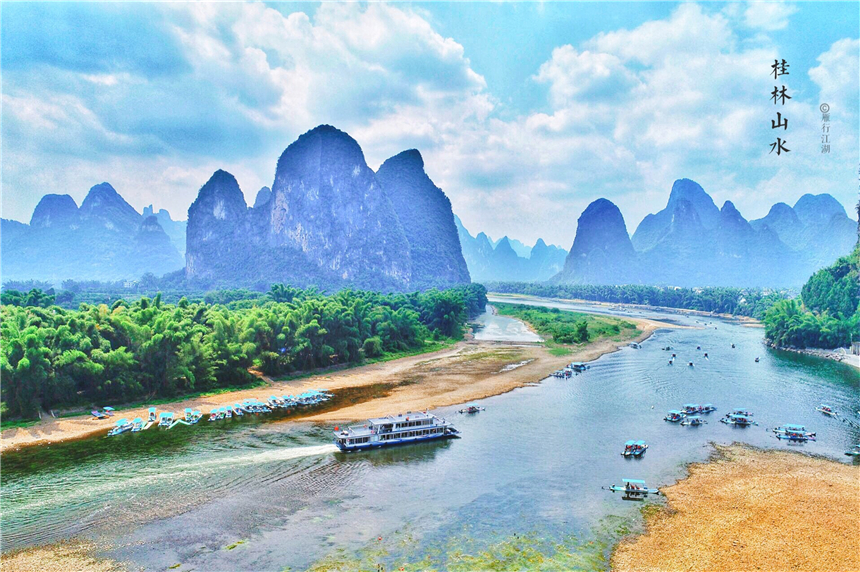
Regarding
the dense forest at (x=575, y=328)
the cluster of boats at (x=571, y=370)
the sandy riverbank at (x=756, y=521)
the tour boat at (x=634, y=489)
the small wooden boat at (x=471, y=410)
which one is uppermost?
the dense forest at (x=575, y=328)

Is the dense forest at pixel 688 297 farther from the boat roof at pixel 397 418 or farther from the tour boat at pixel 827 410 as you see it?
the boat roof at pixel 397 418

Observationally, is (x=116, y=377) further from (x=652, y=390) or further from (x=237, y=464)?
(x=652, y=390)

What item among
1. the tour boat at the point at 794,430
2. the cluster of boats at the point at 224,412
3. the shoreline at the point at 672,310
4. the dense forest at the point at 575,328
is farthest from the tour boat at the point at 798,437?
the shoreline at the point at 672,310

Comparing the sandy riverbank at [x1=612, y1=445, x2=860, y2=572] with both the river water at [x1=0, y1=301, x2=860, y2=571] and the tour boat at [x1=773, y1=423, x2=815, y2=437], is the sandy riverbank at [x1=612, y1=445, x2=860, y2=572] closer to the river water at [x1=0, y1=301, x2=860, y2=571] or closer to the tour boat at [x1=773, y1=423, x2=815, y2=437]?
the river water at [x1=0, y1=301, x2=860, y2=571]

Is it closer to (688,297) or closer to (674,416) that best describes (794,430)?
(674,416)

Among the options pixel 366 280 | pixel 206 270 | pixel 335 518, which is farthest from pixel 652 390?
pixel 206 270

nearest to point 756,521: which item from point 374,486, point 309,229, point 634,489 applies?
point 634,489
